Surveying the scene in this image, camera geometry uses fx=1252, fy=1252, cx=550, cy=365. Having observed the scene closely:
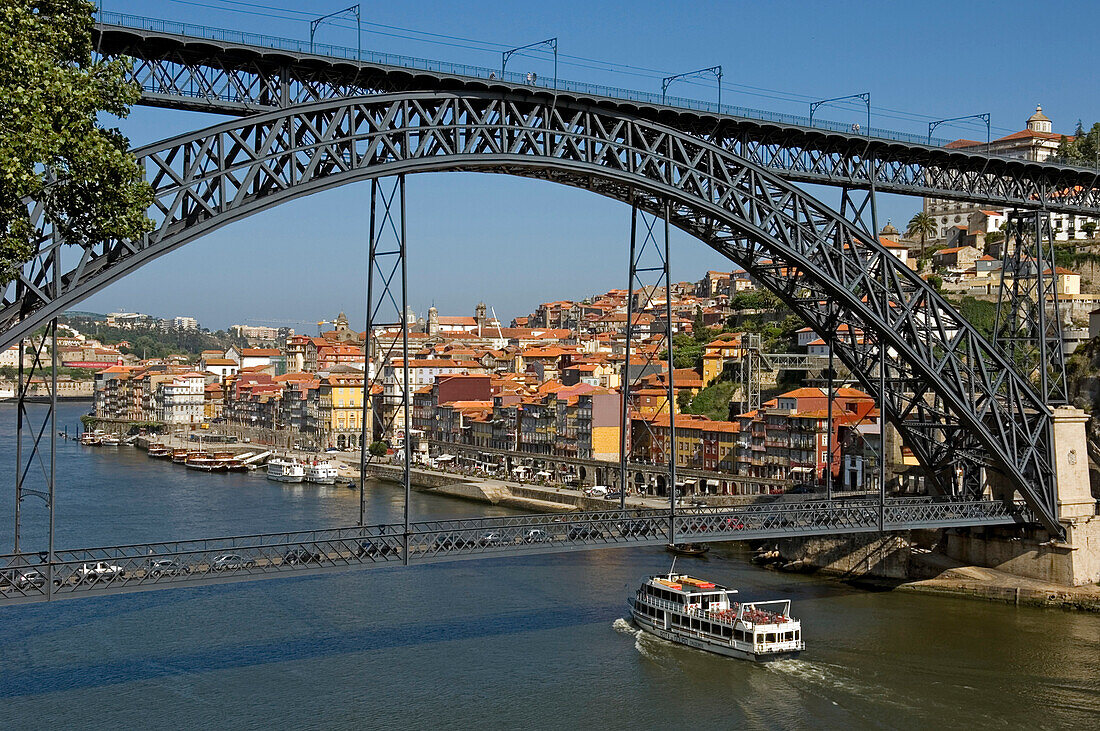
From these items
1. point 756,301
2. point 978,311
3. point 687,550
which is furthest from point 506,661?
point 756,301

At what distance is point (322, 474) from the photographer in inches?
2830

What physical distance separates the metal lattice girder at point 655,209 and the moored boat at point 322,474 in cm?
4445

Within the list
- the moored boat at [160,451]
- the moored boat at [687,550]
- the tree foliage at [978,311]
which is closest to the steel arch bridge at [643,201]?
the moored boat at [687,550]

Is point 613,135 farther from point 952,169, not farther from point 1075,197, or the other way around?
point 1075,197

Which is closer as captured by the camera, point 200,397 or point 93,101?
point 93,101

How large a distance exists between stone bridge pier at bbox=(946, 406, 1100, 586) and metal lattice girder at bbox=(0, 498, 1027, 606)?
101 cm

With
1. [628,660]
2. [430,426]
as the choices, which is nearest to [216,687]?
[628,660]

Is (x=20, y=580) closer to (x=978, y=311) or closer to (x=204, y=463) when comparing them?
(x=978, y=311)

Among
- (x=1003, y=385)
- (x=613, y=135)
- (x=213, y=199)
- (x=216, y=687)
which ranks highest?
(x=613, y=135)

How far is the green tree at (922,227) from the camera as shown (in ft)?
282

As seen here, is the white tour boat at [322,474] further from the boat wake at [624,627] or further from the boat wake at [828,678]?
the boat wake at [828,678]

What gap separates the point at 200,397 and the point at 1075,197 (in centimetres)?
9950

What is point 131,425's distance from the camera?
118 m

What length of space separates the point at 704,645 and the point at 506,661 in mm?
4744
